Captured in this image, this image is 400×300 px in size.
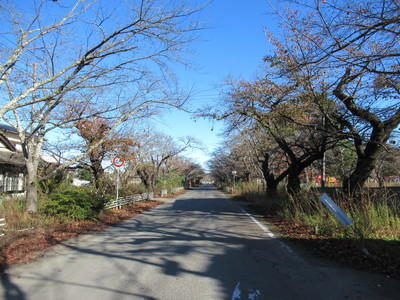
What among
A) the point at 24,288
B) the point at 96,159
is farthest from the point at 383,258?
the point at 96,159

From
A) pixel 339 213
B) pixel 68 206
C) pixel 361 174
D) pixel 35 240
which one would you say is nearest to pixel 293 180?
pixel 361 174

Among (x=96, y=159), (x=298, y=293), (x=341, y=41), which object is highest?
(x=341, y=41)

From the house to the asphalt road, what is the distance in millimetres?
10086

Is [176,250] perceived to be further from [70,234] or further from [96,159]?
[96,159]

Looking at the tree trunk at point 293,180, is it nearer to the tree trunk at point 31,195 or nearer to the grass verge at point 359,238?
the grass verge at point 359,238

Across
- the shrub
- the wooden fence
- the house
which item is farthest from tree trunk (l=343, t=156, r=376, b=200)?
the house

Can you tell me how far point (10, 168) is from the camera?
16797 mm

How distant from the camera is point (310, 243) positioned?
316 inches

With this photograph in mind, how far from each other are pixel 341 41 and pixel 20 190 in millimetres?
19156

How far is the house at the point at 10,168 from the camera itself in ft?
52.2

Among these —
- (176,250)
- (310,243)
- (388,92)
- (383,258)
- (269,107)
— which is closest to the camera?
(383,258)

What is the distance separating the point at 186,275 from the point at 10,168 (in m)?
15.4

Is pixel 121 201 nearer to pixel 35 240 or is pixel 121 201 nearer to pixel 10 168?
pixel 10 168

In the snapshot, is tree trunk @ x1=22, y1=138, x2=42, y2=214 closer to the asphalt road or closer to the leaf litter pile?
the leaf litter pile
